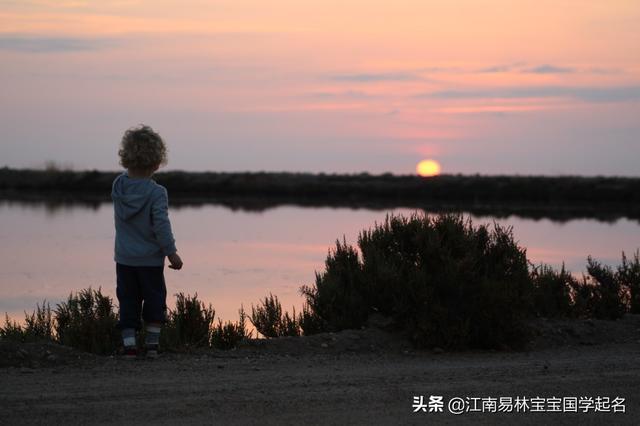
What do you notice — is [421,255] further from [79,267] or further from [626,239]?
[626,239]

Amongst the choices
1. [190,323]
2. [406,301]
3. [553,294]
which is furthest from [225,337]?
[553,294]

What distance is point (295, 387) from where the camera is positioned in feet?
27.5

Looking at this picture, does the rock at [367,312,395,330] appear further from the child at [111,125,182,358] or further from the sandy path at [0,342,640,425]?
the child at [111,125,182,358]

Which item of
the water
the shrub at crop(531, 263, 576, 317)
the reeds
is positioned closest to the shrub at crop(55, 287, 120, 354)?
the reeds

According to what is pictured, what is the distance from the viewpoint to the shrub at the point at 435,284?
36.9ft

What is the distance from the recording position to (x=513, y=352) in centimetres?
1114

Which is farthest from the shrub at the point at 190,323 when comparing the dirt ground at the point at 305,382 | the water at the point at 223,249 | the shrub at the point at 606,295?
the shrub at the point at 606,295

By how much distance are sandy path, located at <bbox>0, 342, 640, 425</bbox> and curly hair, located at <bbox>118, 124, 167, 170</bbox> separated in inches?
71.1

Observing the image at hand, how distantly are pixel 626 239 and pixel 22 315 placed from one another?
23066mm

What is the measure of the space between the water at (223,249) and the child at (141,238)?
557 cm

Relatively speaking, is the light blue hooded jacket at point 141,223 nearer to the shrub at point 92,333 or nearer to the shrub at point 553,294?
the shrub at point 92,333

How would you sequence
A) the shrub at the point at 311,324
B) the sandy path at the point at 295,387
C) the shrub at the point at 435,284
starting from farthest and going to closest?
1. the shrub at the point at 311,324
2. the shrub at the point at 435,284
3. the sandy path at the point at 295,387

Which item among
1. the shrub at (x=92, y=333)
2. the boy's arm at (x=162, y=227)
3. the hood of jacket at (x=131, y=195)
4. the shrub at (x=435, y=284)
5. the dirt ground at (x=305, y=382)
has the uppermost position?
the hood of jacket at (x=131, y=195)

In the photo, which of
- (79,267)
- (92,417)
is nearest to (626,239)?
(79,267)
